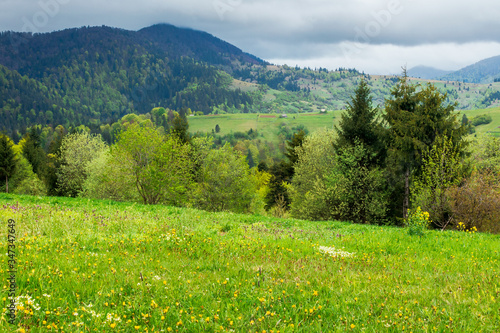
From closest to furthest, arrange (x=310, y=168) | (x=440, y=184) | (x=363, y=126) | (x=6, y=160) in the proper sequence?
1. (x=440, y=184)
2. (x=363, y=126)
3. (x=310, y=168)
4. (x=6, y=160)

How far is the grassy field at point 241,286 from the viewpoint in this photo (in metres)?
5.28

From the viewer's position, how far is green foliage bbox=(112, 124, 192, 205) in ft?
105

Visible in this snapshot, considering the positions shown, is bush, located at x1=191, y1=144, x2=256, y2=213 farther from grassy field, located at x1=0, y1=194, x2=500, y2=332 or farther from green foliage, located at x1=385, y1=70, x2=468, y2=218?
grassy field, located at x1=0, y1=194, x2=500, y2=332

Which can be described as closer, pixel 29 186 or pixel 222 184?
pixel 222 184

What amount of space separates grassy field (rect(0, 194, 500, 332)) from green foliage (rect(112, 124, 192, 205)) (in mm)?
21975

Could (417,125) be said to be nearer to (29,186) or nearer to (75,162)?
(75,162)

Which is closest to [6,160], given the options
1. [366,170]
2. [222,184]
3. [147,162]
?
[147,162]

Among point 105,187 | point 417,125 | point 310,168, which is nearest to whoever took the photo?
point 417,125

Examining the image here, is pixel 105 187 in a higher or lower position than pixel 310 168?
lower

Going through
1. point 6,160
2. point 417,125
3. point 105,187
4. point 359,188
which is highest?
point 417,125

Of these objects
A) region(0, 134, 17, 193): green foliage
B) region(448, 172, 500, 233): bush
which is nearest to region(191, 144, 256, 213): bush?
region(448, 172, 500, 233): bush

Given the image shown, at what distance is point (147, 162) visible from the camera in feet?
108

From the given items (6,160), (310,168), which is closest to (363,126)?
(310,168)

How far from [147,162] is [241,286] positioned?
2837 centimetres
